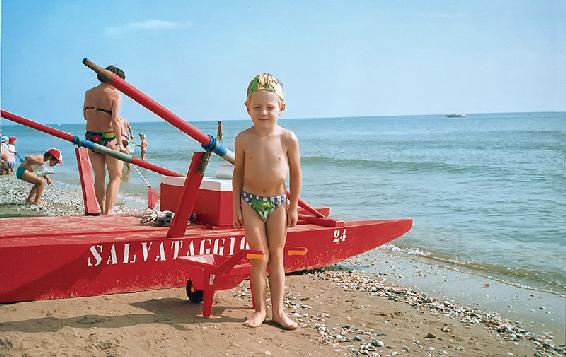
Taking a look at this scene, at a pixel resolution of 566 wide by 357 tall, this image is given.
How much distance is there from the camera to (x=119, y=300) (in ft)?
15.5

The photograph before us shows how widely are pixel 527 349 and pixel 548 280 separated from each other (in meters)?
2.70

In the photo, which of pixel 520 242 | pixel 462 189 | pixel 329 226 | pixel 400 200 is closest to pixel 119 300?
pixel 329 226

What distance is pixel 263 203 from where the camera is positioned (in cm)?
420

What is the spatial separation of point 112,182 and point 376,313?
12.1 ft

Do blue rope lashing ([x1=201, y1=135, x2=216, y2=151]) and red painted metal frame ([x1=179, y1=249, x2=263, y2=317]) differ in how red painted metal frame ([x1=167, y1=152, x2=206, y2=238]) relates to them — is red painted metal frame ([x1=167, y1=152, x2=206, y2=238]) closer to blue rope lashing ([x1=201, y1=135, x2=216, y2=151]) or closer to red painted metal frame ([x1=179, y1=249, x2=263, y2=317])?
blue rope lashing ([x1=201, y1=135, x2=216, y2=151])

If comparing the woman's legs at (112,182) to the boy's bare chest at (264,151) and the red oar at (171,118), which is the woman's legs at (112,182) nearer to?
the red oar at (171,118)

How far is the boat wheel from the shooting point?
187 inches

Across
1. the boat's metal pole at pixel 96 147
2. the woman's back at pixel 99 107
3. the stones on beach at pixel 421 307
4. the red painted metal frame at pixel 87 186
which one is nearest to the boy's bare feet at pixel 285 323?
the stones on beach at pixel 421 307

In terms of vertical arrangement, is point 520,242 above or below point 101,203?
below

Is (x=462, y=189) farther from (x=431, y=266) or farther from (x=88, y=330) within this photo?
(x=88, y=330)

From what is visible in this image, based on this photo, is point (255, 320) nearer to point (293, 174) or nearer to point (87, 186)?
point (293, 174)

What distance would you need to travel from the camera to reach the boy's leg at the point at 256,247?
420 cm

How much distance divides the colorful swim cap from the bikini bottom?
0.70 m

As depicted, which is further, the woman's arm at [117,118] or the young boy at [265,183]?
the woman's arm at [117,118]
